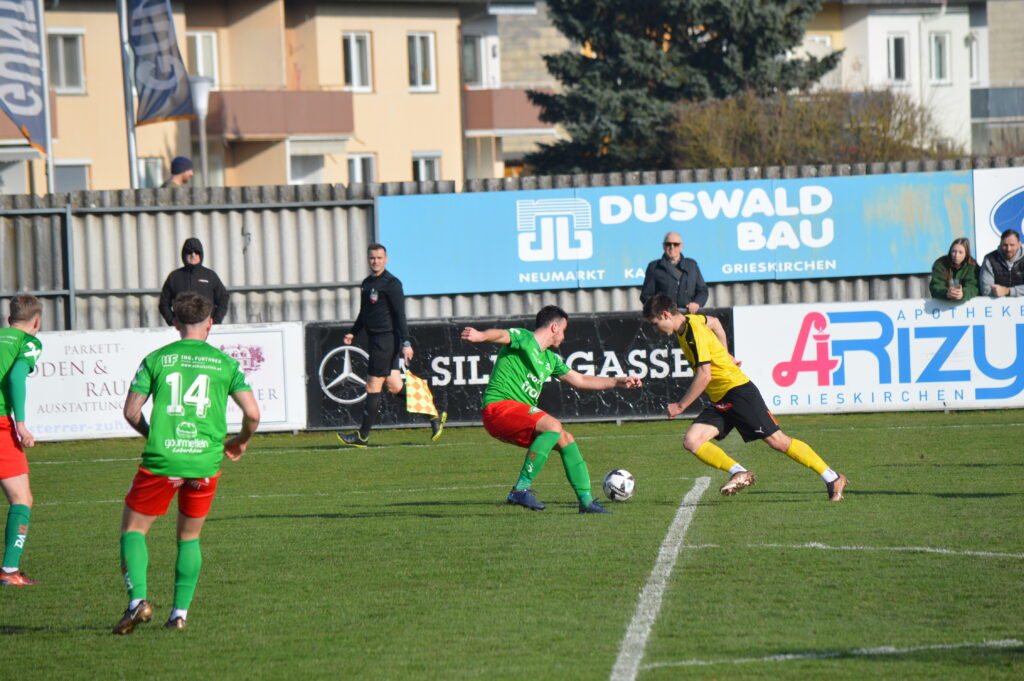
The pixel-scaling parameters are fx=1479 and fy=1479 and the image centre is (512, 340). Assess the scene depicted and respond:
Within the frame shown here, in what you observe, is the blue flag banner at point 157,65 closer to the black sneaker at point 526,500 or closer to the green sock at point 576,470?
the black sneaker at point 526,500

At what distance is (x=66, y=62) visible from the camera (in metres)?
38.7

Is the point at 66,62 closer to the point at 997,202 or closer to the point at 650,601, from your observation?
the point at 997,202

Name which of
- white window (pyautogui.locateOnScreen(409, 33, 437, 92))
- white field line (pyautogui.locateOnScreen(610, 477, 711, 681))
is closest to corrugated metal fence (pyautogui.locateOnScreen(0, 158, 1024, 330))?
white field line (pyautogui.locateOnScreen(610, 477, 711, 681))

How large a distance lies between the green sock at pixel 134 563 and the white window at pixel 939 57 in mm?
50969

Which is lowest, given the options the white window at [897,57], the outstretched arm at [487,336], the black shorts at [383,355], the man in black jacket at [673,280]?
the black shorts at [383,355]

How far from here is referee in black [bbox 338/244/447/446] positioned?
15.9 metres

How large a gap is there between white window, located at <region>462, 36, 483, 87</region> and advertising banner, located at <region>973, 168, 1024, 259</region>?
98.0 feet

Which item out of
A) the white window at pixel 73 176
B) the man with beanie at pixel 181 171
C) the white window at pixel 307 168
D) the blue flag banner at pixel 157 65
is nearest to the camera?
the man with beanie at pixel 181 171

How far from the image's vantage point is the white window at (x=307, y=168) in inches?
1678

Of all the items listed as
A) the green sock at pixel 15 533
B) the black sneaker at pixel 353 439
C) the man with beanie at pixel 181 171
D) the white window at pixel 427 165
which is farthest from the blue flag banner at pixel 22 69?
the white window at pixel 427 165

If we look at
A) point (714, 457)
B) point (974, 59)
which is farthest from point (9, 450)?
point (974, 59)

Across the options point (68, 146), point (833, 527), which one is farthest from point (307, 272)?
point (68, 146)

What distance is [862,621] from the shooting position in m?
7.05

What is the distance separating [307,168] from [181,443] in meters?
36.3
